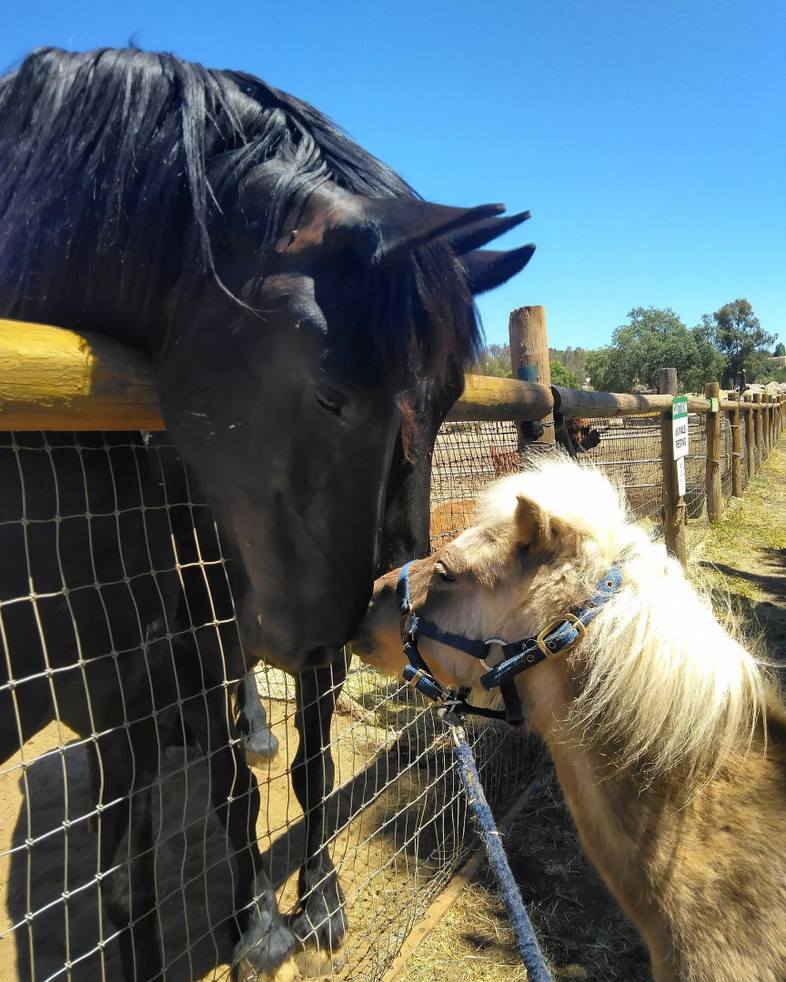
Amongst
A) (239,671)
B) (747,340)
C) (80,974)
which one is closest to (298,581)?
(239,671)

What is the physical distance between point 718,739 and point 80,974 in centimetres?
252

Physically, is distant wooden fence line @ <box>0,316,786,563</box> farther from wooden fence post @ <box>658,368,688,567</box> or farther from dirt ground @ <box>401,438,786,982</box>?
dirt ground @ <box>401,438,786,982</box>

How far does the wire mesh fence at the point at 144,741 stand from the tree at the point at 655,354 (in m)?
45.8

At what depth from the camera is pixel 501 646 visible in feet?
5.23

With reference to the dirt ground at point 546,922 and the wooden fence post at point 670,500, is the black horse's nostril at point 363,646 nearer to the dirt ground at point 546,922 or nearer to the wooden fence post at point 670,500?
the dirt ground at point 546,922

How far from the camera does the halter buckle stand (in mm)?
Answer: 1478

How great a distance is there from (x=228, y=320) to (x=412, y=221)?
0.42 metres

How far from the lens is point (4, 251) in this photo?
1.43 m

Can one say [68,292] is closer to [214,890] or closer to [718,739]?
[718,739]

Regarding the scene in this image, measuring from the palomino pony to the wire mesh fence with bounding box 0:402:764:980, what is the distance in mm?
672

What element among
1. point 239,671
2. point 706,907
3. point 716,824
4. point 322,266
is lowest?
point 706,907

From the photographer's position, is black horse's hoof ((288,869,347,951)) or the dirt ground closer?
the dirt ground

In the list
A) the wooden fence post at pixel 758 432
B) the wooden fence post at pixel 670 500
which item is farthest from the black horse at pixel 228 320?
the wooden fence post at pixel 758 432

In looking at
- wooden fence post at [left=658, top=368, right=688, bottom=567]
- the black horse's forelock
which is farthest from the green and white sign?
the black horse's forelock
